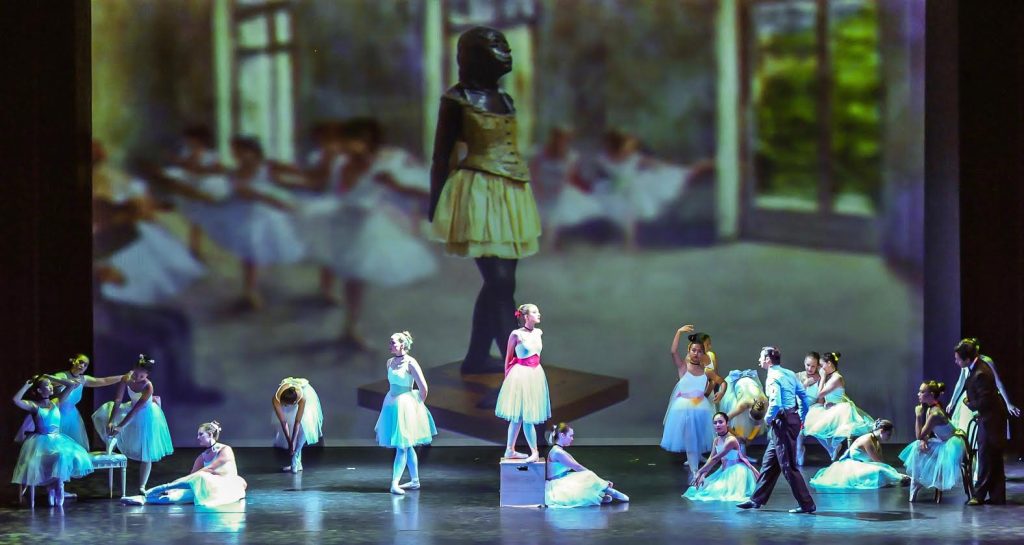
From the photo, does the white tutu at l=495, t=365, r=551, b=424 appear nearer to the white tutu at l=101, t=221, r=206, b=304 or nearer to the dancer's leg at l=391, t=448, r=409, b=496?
the dancer's leg at l=391, t=448, r=409, b=496

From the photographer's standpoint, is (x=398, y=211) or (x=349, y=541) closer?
(x=349, y=541)

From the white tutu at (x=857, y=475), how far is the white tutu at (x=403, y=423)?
9.16ft

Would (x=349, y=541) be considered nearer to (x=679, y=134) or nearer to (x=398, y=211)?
(x=398, y=211)

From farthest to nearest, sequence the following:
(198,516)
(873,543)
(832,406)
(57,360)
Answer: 1. (57,360)
2. (832,406)
3. (198,516)
4. (873,543)

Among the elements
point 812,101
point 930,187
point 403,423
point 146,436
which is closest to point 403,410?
point 403,423

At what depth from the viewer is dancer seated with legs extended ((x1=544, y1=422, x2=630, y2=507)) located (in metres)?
10.1

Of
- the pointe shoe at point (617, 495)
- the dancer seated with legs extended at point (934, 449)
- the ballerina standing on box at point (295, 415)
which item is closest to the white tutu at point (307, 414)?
the ballerina standing on box at point (295, 415)

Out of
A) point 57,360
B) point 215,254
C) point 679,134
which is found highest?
point 679,134

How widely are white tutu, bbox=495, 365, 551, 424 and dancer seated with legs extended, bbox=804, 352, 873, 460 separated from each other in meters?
2.12

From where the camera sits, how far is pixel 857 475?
35.2 feet

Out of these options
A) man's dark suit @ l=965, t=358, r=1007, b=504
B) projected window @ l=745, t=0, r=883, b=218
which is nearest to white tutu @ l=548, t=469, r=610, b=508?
man's dark suit @ l=965, t=358, r=1007, b=504

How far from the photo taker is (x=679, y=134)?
12734 mm

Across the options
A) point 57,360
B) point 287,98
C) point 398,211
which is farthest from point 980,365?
point 57,360

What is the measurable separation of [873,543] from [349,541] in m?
3.04
